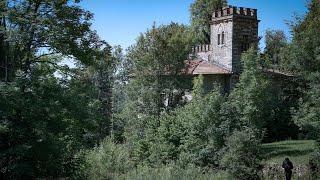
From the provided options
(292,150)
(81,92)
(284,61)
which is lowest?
(292,150)

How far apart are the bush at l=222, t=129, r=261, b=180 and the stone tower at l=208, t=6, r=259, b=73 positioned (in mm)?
15621

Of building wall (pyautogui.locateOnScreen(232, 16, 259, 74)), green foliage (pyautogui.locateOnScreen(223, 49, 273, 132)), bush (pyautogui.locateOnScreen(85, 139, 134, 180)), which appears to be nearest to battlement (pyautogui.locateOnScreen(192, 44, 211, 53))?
building wall (pyautogui.locateOnScreen(232, 16, 259, 74))

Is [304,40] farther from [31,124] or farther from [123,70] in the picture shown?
[123,70]

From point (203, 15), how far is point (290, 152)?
85.7 ft

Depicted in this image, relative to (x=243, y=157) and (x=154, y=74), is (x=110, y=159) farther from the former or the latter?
(x=243, y=157)

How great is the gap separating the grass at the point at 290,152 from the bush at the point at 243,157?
108 centimetres

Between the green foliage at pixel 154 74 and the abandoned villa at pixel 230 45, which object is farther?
the abandoned villa at pixel 230 45

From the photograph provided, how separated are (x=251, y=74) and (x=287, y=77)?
1044 cm

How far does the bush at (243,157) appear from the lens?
23969 millimetres

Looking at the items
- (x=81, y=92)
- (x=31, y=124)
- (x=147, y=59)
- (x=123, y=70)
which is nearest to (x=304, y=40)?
(x=147, y=59)

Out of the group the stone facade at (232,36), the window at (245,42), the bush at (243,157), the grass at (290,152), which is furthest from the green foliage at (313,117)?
the window at (245,42)

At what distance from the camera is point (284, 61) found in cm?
3192

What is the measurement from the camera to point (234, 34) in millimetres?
39438

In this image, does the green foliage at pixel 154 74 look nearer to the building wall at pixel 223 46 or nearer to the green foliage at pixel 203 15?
the building wall at pixel 223 46
